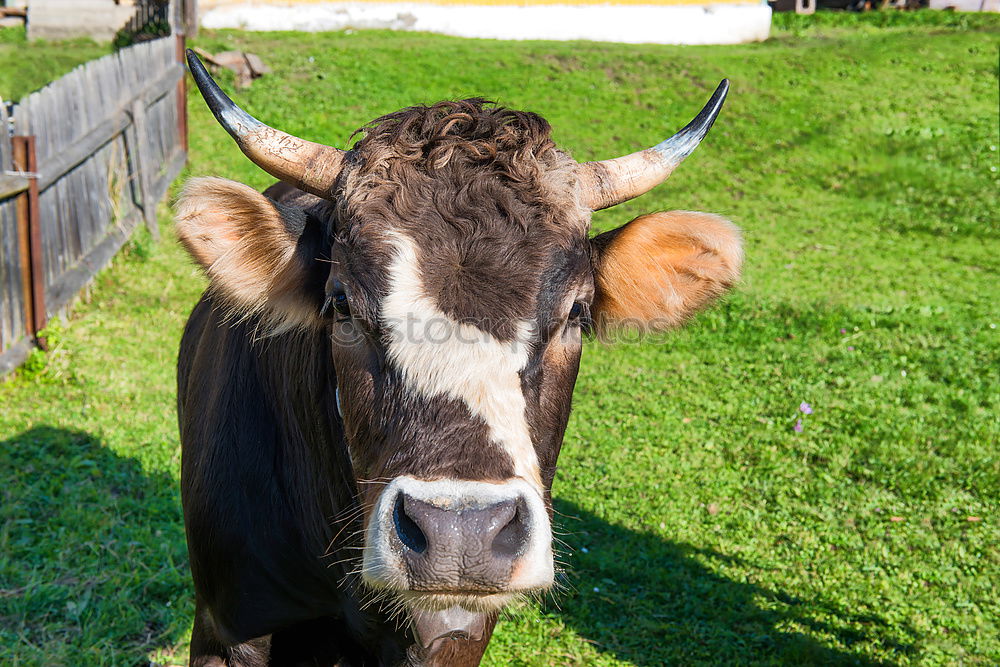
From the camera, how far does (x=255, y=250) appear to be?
2.94m

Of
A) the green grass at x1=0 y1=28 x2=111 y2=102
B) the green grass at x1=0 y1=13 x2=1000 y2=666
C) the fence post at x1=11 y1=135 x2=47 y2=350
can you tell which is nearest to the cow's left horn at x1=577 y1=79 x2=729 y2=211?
the green grass at x1=0 y1=13 x2=1000 y2=666

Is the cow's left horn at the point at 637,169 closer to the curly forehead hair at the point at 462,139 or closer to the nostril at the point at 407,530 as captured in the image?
the curly forehead hair at the point at 462,139

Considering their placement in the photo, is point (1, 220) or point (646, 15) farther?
point (646, 15)

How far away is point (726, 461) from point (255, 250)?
445 centimetres

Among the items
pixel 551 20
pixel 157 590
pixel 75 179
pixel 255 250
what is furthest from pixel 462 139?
pixel 551 20

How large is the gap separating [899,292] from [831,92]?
814cm

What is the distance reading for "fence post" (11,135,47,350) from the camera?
7.04m

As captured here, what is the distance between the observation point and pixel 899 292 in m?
9.80

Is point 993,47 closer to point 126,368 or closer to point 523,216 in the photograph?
point 126,368

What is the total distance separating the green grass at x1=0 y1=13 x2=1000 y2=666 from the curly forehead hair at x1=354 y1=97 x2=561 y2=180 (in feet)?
2.49

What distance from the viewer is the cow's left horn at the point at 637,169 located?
2.95 m

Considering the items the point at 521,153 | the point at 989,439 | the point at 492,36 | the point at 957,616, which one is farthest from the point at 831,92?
the point at 521,153

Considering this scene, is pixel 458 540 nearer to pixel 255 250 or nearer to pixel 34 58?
pixel 255 250

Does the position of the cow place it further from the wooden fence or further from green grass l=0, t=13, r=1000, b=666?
the wooden fence
